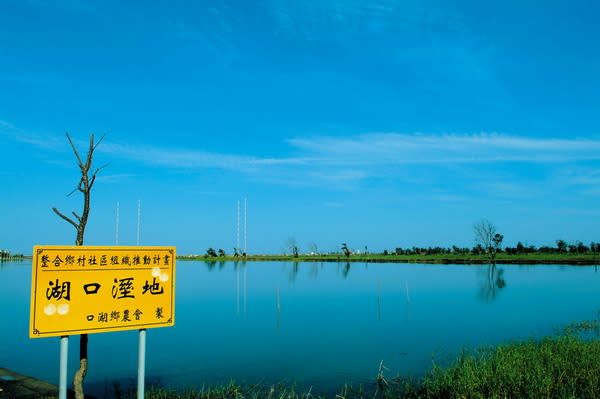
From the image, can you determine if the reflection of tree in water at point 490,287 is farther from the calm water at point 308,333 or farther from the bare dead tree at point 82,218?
the bare dead tree at point 82,218

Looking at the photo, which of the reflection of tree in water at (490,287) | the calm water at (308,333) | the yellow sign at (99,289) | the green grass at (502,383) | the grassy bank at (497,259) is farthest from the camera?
the grassy bank at (497,259)

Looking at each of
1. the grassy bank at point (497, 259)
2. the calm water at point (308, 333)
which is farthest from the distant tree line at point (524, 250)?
the calm water at point (308, 333)

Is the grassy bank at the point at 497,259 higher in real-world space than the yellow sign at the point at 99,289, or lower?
lower

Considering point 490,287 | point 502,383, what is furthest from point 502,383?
point 490,287

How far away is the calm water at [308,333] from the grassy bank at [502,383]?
995 mm

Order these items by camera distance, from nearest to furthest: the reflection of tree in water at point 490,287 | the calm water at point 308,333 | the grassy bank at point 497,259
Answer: the calm water at point 308,333, the reflection of tree in water at point 490,287, the grassy bank at point 497,259

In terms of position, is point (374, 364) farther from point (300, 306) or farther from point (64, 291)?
point (300, 306)

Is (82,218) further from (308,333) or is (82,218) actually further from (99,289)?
(308,333)

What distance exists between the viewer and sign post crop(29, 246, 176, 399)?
3689 millimetres

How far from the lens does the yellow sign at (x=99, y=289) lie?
145 inches

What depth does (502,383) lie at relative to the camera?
22.6ft

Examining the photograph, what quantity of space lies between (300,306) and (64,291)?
61.0 ft


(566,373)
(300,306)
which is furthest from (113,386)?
(300,306)

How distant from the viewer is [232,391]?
8.01 m
